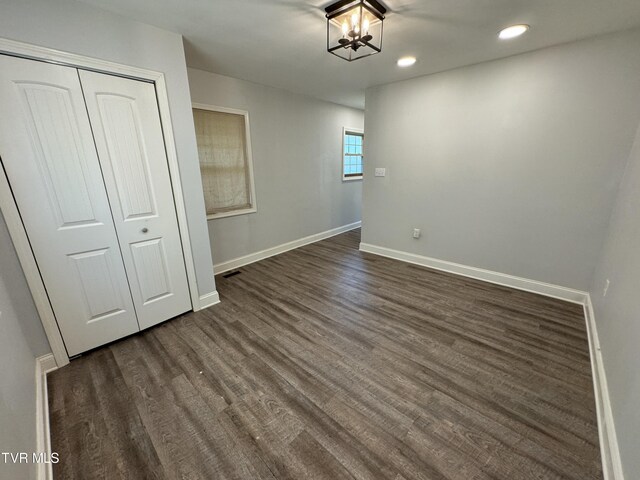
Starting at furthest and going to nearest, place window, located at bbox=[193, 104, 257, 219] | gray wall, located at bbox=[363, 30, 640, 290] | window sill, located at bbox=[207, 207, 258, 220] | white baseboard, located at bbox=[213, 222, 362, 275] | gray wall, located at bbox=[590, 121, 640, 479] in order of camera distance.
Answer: white baseboard, located at bbox=[213, 222, 362, 275] < window sill, located at bbox=[207, 207, 258, 220] < window, located at bbox=[193, 104, 257, 219] < gray wall, located at bbox=[363, 30, 640, 290] < gray wall, located at bbox=[590, 121, 640, 479]

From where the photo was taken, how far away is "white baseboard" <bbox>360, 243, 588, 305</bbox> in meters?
2.69

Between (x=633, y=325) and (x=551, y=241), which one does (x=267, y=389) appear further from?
(x=551, y=241)

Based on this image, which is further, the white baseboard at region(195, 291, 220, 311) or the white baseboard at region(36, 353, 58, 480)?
the white baseboard at region(195, 291, 220, 311)

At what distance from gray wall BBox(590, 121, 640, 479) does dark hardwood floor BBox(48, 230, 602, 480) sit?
0.73 feet

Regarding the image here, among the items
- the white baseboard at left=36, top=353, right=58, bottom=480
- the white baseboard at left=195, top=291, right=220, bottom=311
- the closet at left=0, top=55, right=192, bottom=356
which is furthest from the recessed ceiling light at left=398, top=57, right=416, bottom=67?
the white baseboard at left=36, top=353, right=58, bottom=480

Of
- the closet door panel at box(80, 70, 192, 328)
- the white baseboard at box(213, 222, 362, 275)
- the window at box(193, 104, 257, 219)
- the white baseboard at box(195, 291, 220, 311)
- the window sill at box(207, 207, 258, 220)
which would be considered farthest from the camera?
the white baseboard at box(213, 222, 362, 275)

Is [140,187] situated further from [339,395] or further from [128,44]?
[339,395]

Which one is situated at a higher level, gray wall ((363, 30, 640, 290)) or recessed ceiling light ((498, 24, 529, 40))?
recessed ceiling light ((498, 24, 529, 40))

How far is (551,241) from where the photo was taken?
8.82 feet

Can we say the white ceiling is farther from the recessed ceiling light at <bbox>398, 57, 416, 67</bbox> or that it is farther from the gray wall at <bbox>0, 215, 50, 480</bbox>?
the gray wall at <bbox>0, 215, 50, 480</bbox>

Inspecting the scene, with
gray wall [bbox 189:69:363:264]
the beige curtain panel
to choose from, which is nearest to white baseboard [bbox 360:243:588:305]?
gray wall [bbox 189:69:363:264]

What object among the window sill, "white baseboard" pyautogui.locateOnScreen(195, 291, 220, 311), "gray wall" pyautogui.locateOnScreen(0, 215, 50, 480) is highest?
the window sill

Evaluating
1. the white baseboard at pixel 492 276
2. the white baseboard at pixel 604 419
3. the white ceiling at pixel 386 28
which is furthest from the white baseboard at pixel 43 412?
the white baseboard at pixel 492 276

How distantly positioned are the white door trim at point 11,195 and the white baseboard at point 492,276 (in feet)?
9.62
